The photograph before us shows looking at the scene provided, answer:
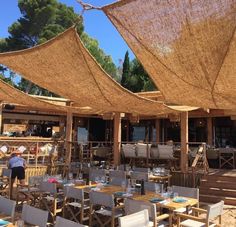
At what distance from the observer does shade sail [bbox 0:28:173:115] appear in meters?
5.71

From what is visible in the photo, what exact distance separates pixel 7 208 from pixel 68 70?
2.93 metres

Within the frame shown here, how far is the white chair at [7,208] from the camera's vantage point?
459cm

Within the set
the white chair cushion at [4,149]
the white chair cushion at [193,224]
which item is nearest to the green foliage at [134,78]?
the white chair cushion at [4,149]

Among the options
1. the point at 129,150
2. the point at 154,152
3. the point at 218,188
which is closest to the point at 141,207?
the point at 218,188

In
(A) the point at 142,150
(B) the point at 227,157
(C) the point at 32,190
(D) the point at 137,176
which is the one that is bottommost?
(C) the point at 32,190

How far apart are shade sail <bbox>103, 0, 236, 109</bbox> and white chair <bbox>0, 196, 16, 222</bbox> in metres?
3.00

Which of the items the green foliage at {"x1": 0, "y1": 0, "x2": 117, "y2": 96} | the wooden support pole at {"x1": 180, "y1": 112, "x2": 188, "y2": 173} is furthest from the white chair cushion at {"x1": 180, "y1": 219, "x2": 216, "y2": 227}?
the green foliage at {"x1": 0, "y1": 0, "x2": 117, "y2": 96}

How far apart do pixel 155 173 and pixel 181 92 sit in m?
3.93

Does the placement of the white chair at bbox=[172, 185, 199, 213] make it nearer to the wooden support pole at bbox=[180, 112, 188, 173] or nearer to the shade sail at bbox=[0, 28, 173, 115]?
the shade sail at bbox=[0, 28, 173, 115]

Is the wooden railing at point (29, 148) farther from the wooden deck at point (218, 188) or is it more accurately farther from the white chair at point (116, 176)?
the wooden deck at point (218, 188)

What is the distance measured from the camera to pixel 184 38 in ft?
14.5

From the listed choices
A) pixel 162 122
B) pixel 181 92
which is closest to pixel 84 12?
pixel 181 92

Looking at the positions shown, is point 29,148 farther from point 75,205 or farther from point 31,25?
point 31,25

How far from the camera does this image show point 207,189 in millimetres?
9445
